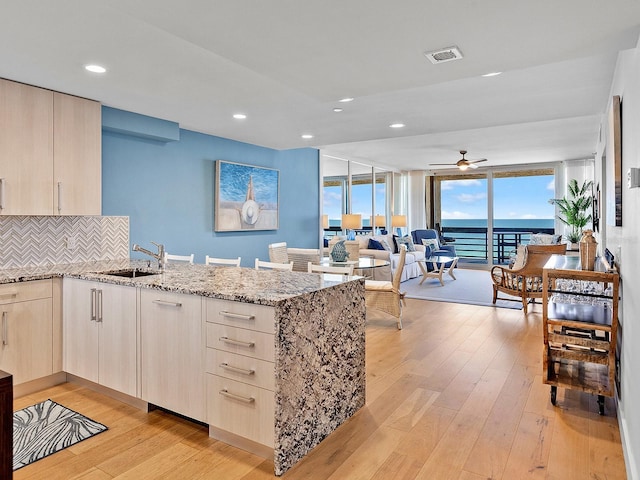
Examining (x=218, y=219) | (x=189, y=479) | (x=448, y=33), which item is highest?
(x=448, y=33)

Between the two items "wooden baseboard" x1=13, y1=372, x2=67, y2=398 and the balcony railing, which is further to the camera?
the balcony railing

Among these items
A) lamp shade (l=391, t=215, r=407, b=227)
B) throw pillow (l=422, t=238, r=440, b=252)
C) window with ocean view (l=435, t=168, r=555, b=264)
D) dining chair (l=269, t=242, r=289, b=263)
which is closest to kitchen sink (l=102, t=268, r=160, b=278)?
dining chair (l=269, t=242, r=289, b=263)

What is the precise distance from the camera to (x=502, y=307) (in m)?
6.03

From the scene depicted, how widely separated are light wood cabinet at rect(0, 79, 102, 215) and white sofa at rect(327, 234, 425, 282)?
4108 millimetres

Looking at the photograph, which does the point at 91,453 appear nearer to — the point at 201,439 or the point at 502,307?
the point at 201,439

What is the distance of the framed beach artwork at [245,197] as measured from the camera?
18.4 feet

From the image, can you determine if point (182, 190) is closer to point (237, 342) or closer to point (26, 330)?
point (26, 330)

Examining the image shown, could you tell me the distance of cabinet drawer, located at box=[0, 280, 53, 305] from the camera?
2883 mm

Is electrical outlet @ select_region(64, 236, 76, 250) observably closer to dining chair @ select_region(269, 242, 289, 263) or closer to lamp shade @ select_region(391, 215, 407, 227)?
dining chair @ select_region(269, 242, 289, 263)

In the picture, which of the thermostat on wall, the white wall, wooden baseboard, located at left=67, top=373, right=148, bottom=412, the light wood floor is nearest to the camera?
the thermostat on wall

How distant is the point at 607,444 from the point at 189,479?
7.45 ft

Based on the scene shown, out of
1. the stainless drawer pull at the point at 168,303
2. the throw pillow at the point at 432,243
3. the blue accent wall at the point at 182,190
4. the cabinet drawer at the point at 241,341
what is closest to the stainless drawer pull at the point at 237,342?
the cabinet drawer at the point at 241,341

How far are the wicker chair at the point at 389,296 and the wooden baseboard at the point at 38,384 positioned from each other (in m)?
3.06

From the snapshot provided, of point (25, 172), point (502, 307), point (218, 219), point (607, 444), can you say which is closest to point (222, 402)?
point (607, 444)
